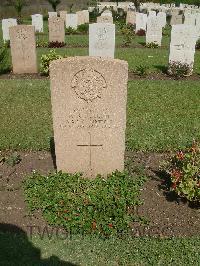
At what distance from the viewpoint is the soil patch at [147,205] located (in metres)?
4.80

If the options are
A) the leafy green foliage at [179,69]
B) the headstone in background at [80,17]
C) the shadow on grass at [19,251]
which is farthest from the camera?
the headstone in background at [80,17]

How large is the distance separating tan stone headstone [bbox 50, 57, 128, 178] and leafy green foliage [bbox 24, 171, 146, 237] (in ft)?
0.78

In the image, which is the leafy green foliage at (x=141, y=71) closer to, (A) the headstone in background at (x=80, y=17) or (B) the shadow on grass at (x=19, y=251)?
(B) the shadow on grass at (x=19, y=251)

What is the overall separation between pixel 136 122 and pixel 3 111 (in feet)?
11.3

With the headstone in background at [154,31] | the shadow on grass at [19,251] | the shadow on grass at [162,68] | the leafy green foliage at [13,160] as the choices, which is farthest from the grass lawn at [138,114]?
the headstone in background at [154,31]

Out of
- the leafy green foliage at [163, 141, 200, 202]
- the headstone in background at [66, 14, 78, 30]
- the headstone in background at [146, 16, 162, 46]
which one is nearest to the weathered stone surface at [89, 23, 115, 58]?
the headstone in background at [146, 16, 162, 46]

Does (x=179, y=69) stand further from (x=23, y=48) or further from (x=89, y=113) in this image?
(x=89, y=113)

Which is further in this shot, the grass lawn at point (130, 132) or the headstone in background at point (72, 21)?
the headstone in background at point (72, 21)

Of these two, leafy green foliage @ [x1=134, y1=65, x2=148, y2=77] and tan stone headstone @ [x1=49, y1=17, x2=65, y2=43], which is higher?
tan stone headstone @ [x1=49, y1=17, x2=65, y2=43]

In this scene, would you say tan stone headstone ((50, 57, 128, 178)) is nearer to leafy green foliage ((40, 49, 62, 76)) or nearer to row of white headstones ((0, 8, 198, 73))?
leafy green foliage ((40, 49, 62, 76))

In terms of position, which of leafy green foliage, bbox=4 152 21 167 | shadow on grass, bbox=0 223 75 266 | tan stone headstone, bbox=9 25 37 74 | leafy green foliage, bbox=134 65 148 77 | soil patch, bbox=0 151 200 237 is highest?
tan stone headstone, bbox=9 25 37 74

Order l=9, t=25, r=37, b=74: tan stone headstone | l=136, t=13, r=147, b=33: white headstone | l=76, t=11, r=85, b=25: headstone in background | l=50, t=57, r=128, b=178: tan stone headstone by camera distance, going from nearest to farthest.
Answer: l=50, t=57, r=128, b=178: tan stone headstone < l=9, t=25, r=37, b=74: tan stone headstone < l=136, t=13, r=147, b=33: white headstone < l=76, t=11, r=85, b=25: headstone in background

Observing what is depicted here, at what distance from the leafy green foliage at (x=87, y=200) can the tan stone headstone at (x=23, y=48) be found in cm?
827

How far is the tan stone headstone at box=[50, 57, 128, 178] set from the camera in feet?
16.1
